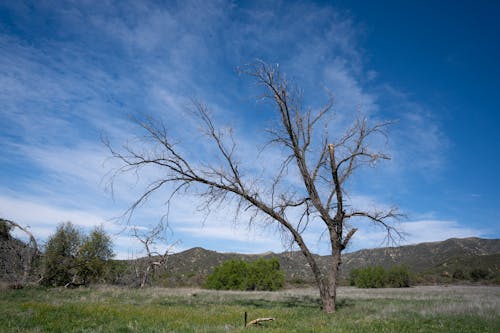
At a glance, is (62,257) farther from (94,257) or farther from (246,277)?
(246,277)

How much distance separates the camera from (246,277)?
4969cm

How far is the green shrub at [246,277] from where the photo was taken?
160ft

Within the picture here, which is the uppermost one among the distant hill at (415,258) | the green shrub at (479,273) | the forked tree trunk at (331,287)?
the distant hill at (415,258)

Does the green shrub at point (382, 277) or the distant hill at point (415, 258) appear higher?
the distant hill at point (415, 258)

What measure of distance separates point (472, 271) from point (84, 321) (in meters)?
62.8

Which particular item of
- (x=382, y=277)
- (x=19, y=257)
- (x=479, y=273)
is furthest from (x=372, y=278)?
(x=19, y=257)

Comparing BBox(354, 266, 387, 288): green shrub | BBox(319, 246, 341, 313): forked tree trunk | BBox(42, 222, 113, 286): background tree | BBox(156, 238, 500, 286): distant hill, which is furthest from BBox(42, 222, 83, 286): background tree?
BBox(354, 266, 387, 288): green shrub

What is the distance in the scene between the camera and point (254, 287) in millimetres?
49969

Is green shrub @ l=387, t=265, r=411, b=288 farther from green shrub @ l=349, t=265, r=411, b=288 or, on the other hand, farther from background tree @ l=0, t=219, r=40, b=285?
background tree @ l=0, t=219, r=40, b=285

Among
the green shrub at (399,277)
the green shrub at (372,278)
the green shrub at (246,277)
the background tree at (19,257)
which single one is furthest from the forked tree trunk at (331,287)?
the green shrub at (372,278)

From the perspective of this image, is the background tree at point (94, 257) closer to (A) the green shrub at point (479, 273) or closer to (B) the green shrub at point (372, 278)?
(B) the green shrub at point (372, 278)

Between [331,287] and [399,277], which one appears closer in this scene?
[331,287]

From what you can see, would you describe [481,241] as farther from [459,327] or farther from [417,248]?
[459,327]

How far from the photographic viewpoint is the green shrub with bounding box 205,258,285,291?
48634mm
